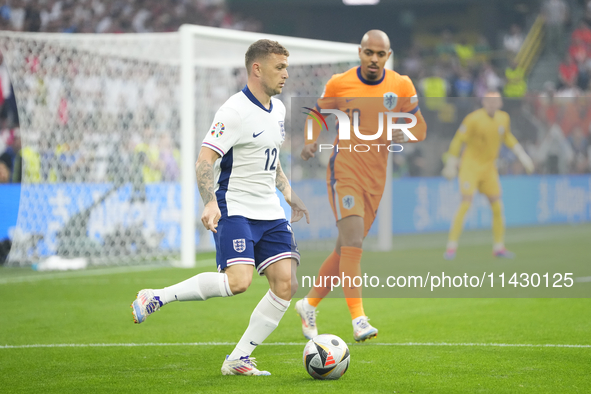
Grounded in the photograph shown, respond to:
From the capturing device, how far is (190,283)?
4254 mm

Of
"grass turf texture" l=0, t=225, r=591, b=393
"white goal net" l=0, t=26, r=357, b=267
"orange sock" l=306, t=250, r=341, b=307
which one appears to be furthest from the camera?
"white goal net" l=0, t=26, r=357, b=267

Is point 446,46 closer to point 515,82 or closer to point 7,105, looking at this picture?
point 515,82

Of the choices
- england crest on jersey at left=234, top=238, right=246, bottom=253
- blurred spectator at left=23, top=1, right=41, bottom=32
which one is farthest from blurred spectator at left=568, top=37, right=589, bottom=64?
england crest on jersey at left=234, top=238, right=246, bottom=253

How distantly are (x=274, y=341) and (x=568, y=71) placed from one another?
64.9 ft

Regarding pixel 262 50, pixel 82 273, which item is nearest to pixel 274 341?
pixel 262 50

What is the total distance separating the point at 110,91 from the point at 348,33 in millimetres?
16790

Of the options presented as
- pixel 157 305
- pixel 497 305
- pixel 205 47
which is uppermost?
pixel 205 47

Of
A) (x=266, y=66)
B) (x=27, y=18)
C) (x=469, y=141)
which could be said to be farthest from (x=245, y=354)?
(x=27, y=18)

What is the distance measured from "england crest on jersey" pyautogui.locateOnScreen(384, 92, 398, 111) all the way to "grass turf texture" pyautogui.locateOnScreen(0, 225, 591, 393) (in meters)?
1.46

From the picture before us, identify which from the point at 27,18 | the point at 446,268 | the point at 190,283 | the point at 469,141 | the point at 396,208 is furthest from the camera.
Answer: the point at 27,18

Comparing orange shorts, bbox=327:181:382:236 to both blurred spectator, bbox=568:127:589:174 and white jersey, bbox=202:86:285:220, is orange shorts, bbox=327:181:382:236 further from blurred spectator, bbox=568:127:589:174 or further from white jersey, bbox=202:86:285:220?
blurred spectator, bbox=568:127:589:174

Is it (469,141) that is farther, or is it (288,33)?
(288,33)

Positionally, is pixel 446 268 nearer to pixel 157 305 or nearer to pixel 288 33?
pixel 157 305

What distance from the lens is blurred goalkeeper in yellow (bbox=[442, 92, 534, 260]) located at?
10422mm
